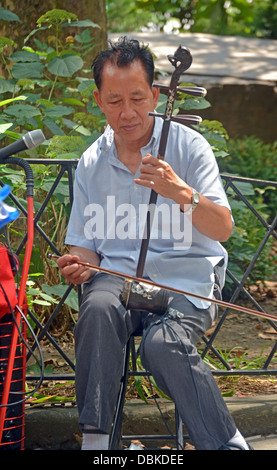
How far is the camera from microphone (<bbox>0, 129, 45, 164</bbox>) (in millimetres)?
2008

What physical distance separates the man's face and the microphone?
0.56 meters

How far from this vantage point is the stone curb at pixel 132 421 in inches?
115

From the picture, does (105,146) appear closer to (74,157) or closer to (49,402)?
(74,157)

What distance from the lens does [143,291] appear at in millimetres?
2371

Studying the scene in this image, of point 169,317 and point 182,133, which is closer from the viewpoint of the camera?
point 169,317

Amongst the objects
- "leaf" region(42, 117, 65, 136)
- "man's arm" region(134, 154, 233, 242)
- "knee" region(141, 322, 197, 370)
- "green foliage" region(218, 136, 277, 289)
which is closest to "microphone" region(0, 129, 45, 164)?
"man's arm" region(134, 154, 233, 242)

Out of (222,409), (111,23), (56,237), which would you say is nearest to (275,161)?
(56,237)

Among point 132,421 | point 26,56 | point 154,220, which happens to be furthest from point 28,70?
point 132,421

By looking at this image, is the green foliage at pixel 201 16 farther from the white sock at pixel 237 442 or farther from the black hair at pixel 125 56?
the white sock at pixel 237 442

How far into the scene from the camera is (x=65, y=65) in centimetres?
364

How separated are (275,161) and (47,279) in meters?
4.46

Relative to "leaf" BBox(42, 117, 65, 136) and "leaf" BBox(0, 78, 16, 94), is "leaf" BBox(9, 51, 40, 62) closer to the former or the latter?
"leaf" BBox(0, 78, 16, 94)

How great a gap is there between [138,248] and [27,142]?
0.76 meters

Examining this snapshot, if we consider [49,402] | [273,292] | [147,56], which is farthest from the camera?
[273,292]
